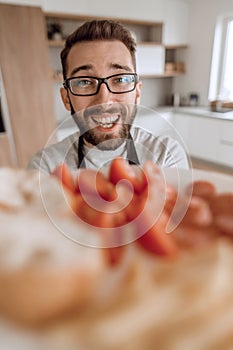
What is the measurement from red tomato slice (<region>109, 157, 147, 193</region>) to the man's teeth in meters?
0.07

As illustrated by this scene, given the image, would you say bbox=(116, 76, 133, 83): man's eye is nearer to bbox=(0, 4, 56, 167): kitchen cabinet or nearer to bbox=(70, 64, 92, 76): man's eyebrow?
bbox=(70, 64, 92, 76): man's eyebrow


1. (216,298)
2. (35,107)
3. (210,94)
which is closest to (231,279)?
(216,298)

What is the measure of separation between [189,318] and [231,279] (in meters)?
0.02

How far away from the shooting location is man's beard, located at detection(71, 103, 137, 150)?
22 cm

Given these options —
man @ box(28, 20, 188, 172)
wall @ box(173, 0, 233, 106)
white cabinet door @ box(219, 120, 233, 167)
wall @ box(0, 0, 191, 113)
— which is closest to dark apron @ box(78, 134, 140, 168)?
man @ box(28, 20, 188, 172)

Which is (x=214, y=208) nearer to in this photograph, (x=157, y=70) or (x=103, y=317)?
(x=103, y=317)

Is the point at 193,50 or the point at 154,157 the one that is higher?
the point at 193,50

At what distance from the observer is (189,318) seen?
9cm

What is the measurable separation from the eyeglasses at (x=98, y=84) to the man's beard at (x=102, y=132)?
0.6 inches

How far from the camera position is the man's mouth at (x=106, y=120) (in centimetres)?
23

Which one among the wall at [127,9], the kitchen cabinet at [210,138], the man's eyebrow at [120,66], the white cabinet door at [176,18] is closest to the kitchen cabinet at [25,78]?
the wall at [127,9]

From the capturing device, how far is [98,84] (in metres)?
0.23

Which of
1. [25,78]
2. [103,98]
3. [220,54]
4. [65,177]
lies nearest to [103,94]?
[103,98]

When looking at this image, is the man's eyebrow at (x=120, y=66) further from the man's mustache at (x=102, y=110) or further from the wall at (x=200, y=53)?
the wall at (x=200, y=53)
